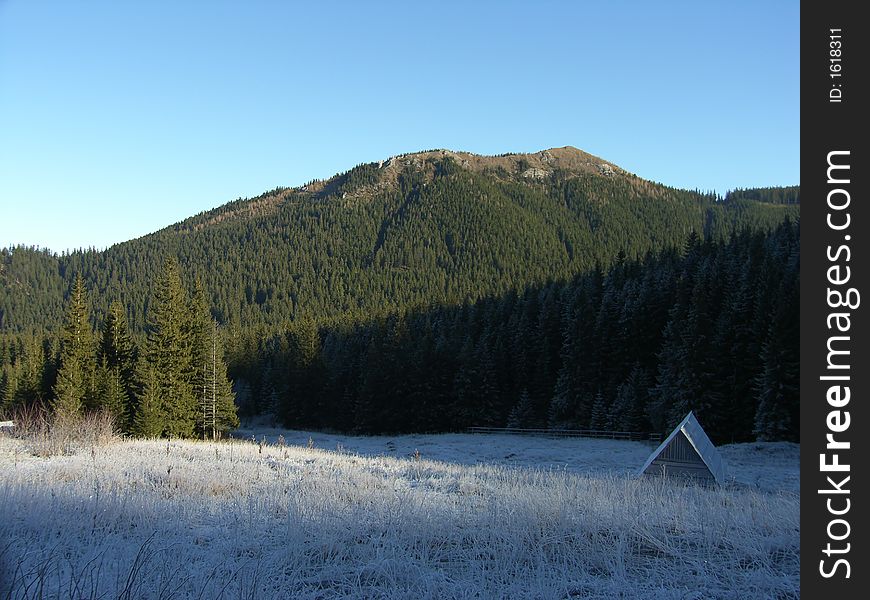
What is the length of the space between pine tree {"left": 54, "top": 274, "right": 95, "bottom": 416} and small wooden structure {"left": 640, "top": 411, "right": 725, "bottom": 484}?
36.8m

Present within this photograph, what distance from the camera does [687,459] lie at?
20.0 meters

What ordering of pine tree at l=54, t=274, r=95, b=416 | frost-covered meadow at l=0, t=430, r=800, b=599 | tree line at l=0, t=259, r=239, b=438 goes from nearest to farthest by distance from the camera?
frost-covered meadow at l=0, t=430, r=800, b=599 → pine tree at l=54, t=274, r=95, b=416 → tree line at l=0, t=259, r=239, b=438

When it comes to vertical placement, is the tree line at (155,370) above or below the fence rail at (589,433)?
above

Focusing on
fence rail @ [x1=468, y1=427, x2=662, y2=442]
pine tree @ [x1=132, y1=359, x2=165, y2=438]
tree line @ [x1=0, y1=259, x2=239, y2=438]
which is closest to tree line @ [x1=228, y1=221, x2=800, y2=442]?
fence rail @ [x1=468, y1=427, x2=662, y2=442]

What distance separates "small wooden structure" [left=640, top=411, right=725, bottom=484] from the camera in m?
19.8

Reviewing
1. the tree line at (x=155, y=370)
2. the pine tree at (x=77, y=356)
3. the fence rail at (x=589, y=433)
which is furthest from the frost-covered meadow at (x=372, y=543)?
the fence rail at (x=589, y=433)

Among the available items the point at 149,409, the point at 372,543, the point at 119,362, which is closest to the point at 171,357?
the point at 149,409

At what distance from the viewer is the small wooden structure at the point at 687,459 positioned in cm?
1975

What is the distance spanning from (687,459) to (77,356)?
40.1m

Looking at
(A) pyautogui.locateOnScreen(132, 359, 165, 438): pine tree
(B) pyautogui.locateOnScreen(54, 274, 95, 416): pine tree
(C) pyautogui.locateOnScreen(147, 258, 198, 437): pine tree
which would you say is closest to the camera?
(A) pyautogui.locateOnScreen(132, 359, 165, 438): pine tree

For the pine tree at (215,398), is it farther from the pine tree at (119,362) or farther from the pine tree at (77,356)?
the pine tree at (77,356)

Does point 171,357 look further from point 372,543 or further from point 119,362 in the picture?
point 372,543

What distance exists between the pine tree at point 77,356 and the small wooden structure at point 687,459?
121ft

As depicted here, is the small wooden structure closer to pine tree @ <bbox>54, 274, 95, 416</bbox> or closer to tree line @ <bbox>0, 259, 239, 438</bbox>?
tree line @ <bbox>0, 259, 239, 438</bbox>
